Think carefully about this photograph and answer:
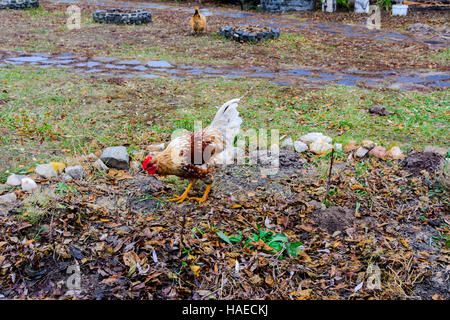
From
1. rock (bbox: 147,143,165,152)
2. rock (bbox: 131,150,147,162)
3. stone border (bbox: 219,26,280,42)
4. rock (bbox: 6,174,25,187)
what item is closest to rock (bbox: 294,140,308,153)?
rock (bbox: 147,143,165,152)

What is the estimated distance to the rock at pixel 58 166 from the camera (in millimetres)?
3570

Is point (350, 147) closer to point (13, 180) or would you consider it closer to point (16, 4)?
point (13, 180)

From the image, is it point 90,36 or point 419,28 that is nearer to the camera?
point 90,36

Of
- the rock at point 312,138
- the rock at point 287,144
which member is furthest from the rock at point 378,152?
the rock at point 287,144

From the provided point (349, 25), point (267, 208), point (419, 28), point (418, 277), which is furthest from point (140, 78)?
point (419, 28)

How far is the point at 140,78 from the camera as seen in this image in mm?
6691

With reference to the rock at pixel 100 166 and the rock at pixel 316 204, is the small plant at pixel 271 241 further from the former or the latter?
the rock at pixel 100 166

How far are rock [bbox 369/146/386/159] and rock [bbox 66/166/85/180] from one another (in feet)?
10.3

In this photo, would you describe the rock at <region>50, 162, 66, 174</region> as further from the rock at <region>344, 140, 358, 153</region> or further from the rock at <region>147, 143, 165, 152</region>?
the rock at <region>344, 140, 358, 153</region>

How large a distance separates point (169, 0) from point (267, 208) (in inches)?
649

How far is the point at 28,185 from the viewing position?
10.8 ft

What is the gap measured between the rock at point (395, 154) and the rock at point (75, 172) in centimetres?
328

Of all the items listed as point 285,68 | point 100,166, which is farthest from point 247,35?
point 100,166
